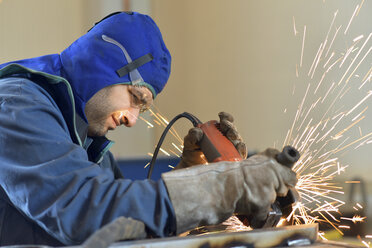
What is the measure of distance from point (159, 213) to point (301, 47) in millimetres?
3191

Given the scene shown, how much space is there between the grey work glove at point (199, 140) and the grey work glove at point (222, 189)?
0.51 meters

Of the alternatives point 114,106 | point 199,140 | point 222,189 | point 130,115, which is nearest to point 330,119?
point 199,140

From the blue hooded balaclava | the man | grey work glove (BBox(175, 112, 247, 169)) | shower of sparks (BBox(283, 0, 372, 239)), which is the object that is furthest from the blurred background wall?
the man

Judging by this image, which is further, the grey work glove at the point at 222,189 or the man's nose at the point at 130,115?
the man's nose at the point at 130,115

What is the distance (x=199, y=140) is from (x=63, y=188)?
787 millimetres

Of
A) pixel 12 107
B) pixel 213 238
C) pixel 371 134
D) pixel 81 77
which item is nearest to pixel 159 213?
pixel 213 238

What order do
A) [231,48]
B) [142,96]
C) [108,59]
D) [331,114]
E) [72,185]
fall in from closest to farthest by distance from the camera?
1. [72,185]
2. [108,59]
3. [142,96]
4. [331,114]
5. [231,48]

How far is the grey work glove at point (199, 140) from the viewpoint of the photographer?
180cm

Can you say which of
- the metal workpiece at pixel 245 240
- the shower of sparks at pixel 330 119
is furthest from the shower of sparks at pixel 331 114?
the metal workpiece at pixel 245 240

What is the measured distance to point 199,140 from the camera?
188 centimetres

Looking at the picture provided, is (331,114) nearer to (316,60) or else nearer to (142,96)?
(316,60)

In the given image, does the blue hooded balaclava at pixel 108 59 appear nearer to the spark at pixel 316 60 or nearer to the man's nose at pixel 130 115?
the man's nose at pixel 130 115

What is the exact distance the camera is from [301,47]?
4055mm

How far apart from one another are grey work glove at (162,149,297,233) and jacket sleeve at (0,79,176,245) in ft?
0.13
